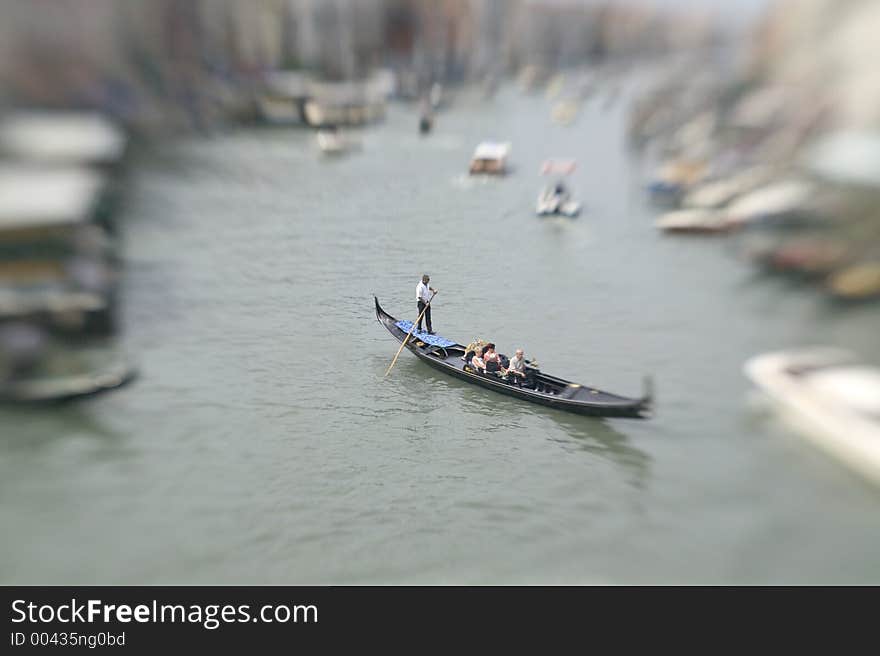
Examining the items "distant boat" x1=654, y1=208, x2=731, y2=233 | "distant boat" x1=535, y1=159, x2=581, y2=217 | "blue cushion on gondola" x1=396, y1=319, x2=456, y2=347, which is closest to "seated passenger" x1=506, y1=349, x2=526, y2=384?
"blue cushion on gondola" x1=396, y1=319, x2=456, y2=347

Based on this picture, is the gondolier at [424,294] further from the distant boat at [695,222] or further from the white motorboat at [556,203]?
the distant boat at [695,222]

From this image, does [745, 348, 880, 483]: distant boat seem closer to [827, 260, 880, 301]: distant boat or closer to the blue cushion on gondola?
[827, 260, 880, 301]: distant boat

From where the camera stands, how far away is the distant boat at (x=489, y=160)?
11.8 metres

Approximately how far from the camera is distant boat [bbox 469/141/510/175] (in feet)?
38.8

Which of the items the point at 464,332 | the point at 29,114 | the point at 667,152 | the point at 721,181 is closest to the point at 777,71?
the point at 667,152

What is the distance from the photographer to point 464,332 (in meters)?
7.84

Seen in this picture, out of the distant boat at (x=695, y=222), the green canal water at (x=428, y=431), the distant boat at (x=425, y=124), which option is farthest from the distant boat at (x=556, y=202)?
the distant boat at (x=425, y=124)

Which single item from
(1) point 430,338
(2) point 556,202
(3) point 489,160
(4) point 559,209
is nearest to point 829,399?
(1) point 430,338

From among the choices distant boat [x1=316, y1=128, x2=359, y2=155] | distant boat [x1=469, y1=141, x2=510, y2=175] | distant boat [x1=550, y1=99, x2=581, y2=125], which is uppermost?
distant boat [x1=550, y1=99, x2=581, y2=125]

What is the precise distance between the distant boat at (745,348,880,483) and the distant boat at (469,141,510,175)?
585 centimetres

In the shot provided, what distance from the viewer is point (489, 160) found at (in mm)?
12453

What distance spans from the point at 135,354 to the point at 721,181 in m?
11.4

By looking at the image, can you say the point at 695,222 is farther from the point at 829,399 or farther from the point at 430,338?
the point at 430,338

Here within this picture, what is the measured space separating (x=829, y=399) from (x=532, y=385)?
2.58 m
